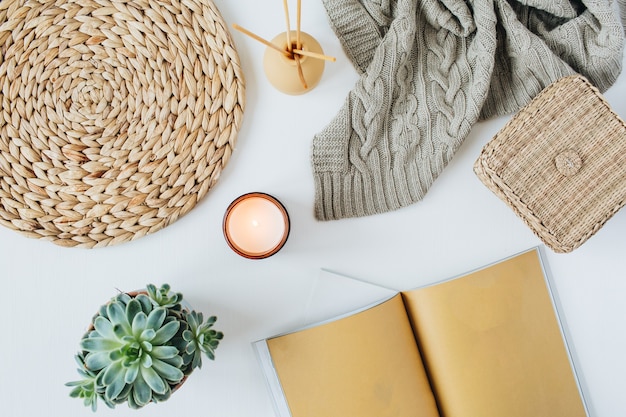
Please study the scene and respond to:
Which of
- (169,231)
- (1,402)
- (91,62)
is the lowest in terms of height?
(1,402)

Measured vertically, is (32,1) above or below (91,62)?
above

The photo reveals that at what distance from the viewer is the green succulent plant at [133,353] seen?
2.02 ft

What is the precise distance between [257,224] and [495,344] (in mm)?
396

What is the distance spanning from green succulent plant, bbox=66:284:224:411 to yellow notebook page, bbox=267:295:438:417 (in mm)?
172

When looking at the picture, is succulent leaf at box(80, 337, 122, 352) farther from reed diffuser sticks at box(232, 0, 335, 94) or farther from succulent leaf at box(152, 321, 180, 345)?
reed diffuser sticks at box(232, 0, 335, 94)

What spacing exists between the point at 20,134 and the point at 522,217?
71cm

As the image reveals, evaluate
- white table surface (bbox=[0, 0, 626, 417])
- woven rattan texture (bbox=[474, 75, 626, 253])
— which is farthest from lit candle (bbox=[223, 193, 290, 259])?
woven rattan texture (bbox=[474, 75, 626, 253])

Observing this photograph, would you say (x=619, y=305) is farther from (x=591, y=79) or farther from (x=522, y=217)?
(x=591, y=79)

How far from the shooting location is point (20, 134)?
74 cm

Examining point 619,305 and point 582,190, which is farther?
point 619,305

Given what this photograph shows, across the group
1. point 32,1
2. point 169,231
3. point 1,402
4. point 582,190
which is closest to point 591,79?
point 582,190

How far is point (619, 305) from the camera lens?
830 millimetres

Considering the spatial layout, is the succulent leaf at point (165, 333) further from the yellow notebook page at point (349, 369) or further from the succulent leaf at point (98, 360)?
the yellow notebook page at point (349, 369)

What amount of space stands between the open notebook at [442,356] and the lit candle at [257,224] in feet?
0.45
